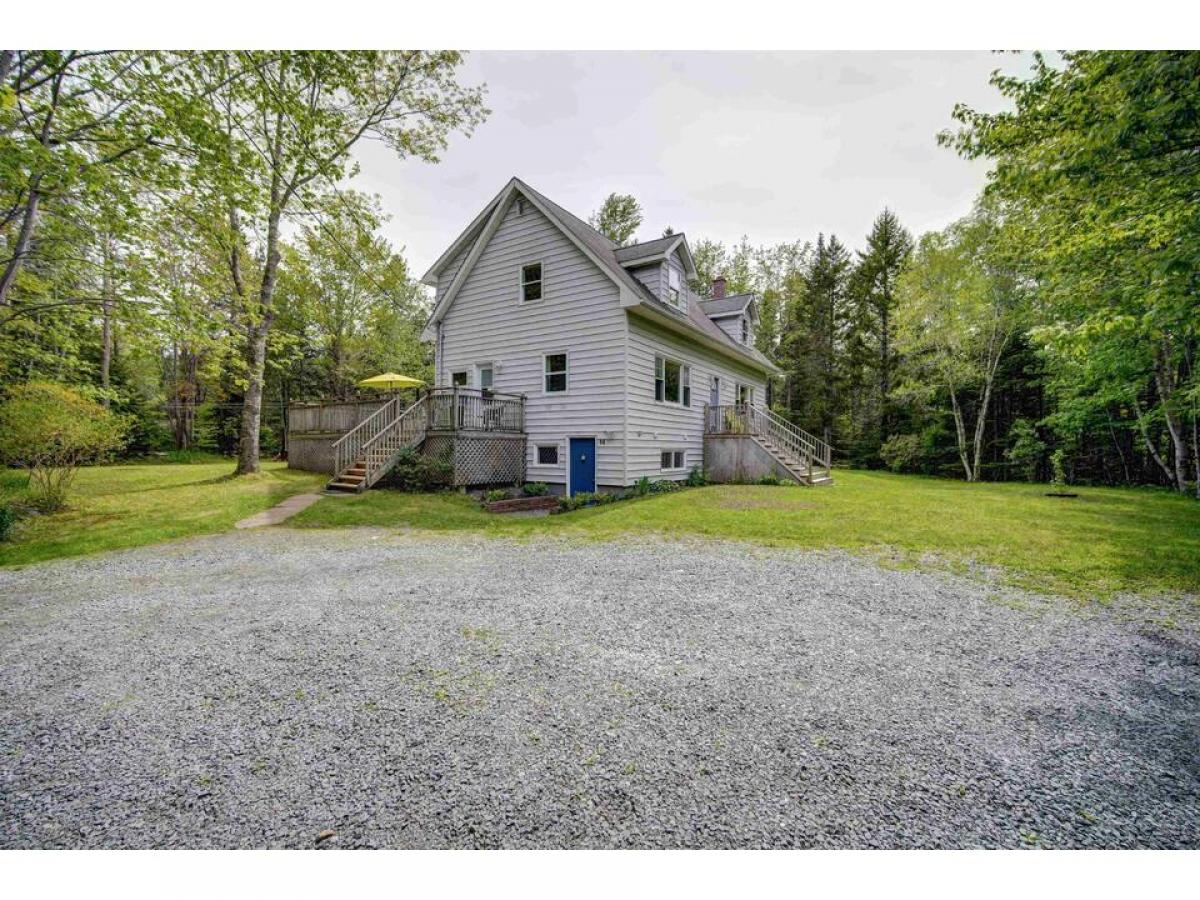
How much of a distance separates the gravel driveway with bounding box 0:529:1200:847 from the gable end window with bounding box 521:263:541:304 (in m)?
10.1

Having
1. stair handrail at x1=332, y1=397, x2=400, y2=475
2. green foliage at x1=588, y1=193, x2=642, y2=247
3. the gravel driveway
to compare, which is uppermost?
green foliage at x1=588, y1=193, x2=642, y2=247

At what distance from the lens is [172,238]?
358 inches

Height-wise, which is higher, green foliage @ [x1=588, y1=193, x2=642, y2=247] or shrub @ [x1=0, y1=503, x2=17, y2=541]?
green foliage @ [x1=588, y1=193, x2=642, y2=247]

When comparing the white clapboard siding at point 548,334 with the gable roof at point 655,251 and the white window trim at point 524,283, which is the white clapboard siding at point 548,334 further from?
the gable roof at point 655,251

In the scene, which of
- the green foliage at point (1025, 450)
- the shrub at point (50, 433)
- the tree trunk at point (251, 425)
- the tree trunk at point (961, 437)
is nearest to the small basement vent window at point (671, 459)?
the tree trunk at point (251, 425)

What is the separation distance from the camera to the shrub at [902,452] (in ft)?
74.8

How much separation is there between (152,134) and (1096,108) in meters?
12.4

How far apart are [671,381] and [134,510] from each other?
12572 millimetres

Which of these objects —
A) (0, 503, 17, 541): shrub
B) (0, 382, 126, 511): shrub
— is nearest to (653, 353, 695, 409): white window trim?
(0, 382, 126, 511): shrub

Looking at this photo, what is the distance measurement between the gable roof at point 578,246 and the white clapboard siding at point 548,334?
0.89 feet

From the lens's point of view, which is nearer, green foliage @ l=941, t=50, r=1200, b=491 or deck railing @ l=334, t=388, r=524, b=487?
green foliage @ l=941, t=50, r=1200, b=491

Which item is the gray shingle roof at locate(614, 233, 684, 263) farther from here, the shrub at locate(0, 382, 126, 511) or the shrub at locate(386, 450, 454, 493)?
the shrub at locate(0, 382, 126, 511)

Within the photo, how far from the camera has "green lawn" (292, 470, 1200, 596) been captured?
580 centimetres

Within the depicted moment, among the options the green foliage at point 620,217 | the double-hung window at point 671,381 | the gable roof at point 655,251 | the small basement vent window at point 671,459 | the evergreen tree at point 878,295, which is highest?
the green foliage at point 620,217
